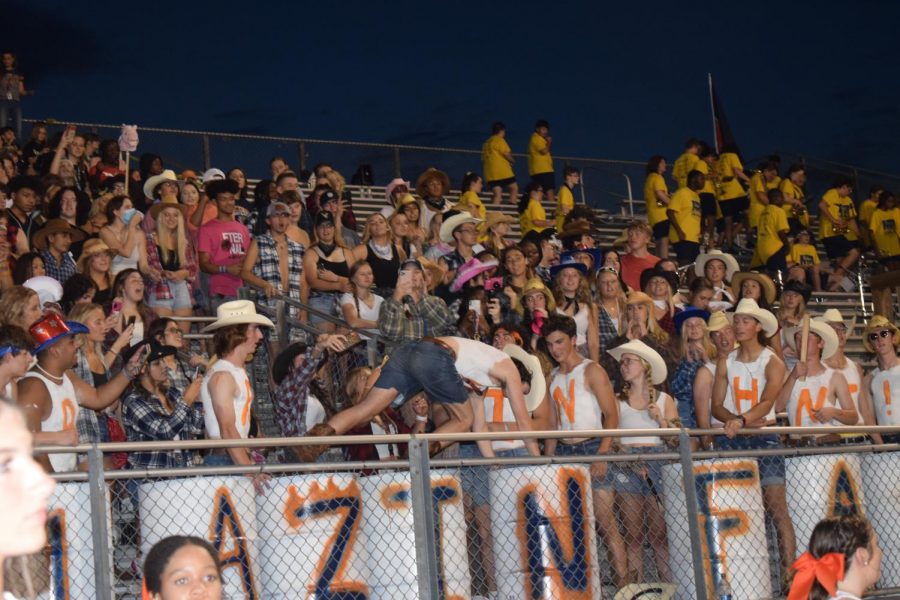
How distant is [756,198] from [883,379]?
7.63 metres

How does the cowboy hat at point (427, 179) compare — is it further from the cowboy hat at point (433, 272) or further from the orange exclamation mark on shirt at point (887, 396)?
the orange exclamation mark on shirt at point (887, 396)

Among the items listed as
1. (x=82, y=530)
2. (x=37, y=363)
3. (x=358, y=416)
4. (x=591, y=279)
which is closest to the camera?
(x=82, y=530)

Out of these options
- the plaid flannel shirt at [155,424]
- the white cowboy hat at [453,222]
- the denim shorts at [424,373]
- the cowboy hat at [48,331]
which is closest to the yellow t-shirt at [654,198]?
the white cowboy hat at [453,222]

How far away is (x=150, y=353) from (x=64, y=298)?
1.78 metres

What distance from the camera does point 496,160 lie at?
18.3 m

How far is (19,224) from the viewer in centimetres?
1124

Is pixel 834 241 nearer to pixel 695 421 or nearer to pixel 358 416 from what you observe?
pixel 695 421

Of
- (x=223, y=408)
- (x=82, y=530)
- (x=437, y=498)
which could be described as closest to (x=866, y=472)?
(x=437, y=498)

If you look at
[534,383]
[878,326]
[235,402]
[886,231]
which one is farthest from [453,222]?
[886,231]

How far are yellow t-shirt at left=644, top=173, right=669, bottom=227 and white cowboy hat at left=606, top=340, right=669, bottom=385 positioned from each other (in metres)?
7.21

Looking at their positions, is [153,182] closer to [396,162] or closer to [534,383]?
[534,383]

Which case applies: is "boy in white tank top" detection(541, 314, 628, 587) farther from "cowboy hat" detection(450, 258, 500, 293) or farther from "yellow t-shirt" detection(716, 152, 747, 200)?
"yellow t-shirt" detection(716, 152, 747, 200)

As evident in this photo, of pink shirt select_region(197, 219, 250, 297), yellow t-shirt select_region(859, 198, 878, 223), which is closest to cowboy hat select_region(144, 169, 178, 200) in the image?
pink shirt select_region(197, 219, 250, 297)

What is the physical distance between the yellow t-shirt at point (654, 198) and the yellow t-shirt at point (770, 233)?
1.19 meters
